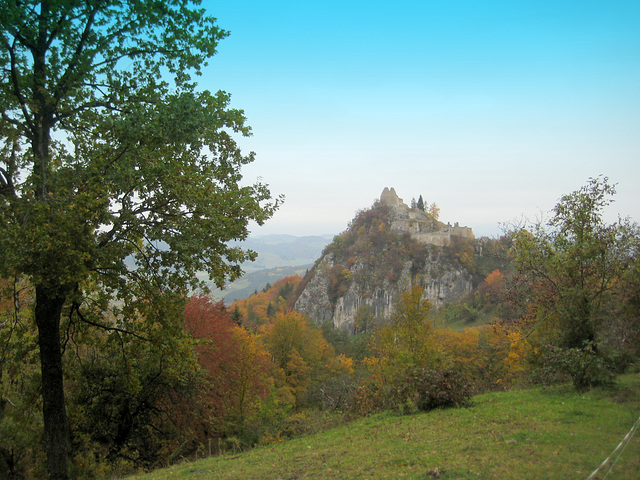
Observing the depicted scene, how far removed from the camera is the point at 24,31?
7.48 m

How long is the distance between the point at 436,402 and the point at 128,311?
10.3 metres

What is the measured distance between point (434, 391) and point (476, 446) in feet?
16.9

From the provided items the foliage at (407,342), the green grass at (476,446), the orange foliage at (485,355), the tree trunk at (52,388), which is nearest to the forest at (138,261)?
the tree trunk at (52,388)

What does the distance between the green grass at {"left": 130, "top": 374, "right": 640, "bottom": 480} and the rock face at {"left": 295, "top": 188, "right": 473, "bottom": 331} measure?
95.8 meters

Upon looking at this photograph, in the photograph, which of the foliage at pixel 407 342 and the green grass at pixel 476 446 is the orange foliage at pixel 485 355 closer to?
the foliage at pixel 407 342

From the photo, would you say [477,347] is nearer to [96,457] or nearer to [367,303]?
[96,457]

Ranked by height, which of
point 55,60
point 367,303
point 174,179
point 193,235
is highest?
point 55,60

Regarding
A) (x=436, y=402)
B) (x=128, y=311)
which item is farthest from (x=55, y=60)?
(x=436, y=402)

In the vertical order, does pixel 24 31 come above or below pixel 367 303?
above

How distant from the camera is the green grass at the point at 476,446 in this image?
270 inches

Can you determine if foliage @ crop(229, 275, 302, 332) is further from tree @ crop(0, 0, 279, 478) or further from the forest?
tree @ crop(0, 0, 279, 478)

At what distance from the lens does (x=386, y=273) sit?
114 meters

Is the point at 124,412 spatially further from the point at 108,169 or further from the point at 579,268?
the point at 579,268

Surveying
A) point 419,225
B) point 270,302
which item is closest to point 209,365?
point 270,302
